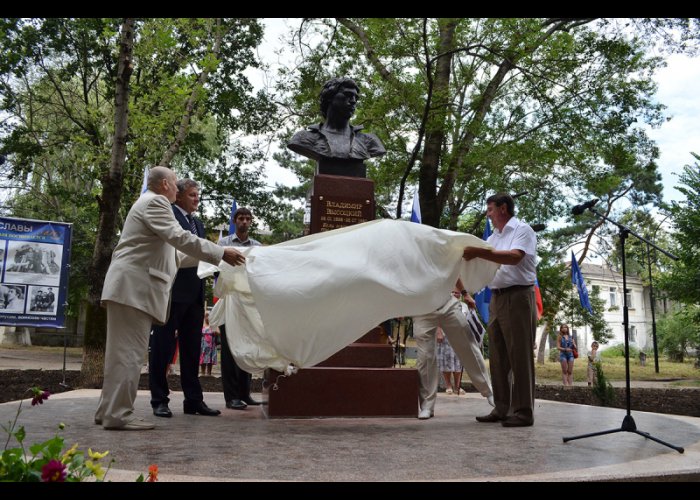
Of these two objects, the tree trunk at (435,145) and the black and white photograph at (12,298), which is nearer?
the black and white photograph at (12,298)

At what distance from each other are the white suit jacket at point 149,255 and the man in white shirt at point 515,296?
225 cm

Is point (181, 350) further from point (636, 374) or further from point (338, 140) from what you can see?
point (636, 374)

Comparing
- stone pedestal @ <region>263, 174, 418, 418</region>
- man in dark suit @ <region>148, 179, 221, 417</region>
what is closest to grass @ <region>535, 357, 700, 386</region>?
stone pedestal @ <region>263, 174, 418, 418</region>

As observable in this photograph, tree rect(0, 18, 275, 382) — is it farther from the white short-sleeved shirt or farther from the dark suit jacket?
the white short-sleeved shirt

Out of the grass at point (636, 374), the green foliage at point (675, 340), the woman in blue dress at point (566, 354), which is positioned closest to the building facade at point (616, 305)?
the green foliage at point (675, 340)

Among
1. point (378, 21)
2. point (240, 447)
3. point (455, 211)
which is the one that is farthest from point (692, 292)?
point (240, 447)

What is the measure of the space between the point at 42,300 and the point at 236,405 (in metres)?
4.29

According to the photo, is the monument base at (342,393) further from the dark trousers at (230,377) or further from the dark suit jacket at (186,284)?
the dark suit jacket at (186,284)

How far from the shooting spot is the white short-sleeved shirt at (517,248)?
5.09 meters

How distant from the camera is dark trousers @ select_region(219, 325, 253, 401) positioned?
20.8 feet

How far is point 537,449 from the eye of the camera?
395 cm

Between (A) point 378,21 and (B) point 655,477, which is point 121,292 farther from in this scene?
(A) point 378,21

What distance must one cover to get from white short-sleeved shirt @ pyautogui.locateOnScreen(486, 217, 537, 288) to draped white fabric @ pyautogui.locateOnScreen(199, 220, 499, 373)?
0.11 metres

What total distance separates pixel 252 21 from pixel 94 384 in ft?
39.2
